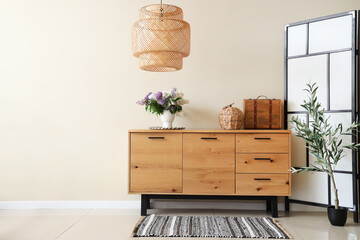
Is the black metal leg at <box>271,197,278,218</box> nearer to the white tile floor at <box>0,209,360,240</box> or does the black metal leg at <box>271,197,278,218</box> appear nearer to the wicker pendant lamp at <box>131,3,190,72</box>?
the white tile floor at <box>0,209,360,240</box>

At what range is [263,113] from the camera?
3416mm

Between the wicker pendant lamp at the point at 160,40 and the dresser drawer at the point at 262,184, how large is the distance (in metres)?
1.43

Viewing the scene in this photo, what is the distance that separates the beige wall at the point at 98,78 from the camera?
3625 millimetres

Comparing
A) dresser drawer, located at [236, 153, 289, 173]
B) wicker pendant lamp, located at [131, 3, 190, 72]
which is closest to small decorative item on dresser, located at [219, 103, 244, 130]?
dresser drawer, located at [236, 153, 289, 173]

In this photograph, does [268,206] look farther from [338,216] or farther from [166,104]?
[166,104]

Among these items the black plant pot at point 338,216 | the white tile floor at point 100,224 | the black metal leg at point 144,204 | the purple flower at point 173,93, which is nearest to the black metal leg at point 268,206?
the white tile floor at point 100,224

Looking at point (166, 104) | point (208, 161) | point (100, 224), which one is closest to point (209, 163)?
point (208, 161)

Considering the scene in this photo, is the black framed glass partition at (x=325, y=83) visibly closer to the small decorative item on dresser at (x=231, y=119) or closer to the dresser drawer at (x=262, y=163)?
the dresser drawer at (x=262, y=163)

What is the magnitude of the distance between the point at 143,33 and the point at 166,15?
237mm

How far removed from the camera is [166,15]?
2.37 m

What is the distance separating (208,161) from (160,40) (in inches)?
55.4

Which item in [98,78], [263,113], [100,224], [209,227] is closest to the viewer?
[209,227]

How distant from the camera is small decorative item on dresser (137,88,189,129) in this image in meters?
3.32

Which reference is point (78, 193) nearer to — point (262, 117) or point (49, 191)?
point (49, 191)
